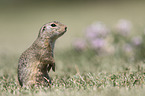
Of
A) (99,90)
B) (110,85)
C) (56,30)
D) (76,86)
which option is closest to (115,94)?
(99,90)

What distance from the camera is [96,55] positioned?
4.73m

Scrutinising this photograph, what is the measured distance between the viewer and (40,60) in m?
2.48

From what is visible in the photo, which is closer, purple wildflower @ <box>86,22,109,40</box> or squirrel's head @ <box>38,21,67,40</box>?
squirrel's head @ <box>38,21,67,40</box>

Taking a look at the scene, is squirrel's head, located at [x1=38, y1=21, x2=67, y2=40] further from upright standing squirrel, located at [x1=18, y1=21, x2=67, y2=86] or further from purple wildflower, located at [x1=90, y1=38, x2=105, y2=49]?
purple wildflower, located at [x1=90, y1=38, x2=105, y2=49]

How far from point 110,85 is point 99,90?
0.21 m

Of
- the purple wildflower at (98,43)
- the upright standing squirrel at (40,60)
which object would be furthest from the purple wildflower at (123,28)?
the upright standing squirrel at (40,60)

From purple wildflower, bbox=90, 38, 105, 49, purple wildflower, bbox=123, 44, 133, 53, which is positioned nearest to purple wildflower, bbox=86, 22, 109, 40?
purple wildflower, bbox=90, 38, 105, 49

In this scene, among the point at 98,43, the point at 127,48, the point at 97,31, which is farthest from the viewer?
the point at 97,31

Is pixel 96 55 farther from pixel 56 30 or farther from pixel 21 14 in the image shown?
pixel 21 14

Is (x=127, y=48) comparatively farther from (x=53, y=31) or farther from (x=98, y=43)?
(x=53, y=31)

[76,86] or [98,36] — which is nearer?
[76,86]

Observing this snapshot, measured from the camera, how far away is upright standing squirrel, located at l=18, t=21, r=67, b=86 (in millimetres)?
2434

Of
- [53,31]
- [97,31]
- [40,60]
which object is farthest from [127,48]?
[40,60]

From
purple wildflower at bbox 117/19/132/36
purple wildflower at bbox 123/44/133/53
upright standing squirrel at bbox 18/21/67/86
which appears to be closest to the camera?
upright standing squirrel at bbox 18/21/67/86
